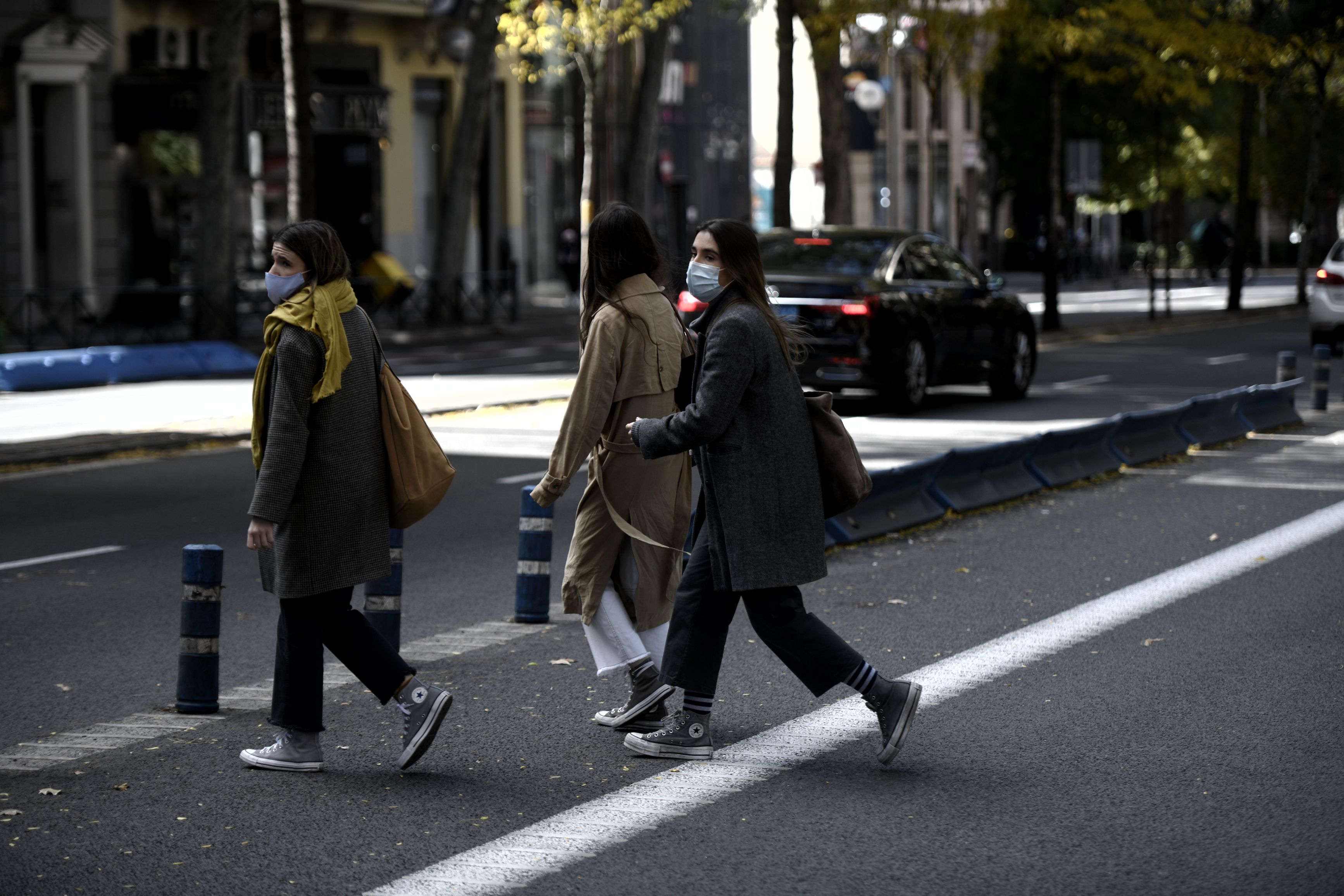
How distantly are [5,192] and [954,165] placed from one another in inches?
1703

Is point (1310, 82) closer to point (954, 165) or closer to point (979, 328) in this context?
point (954, 165)

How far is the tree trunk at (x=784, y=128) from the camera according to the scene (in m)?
26.9

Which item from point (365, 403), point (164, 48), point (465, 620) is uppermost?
point (164, 48)

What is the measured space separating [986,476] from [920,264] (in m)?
6.41

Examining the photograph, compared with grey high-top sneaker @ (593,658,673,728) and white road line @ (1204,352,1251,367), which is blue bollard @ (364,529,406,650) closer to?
grey high-top sneaker @ (593,658,673,728)

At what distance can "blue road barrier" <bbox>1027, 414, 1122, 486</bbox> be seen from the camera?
40.8 feet

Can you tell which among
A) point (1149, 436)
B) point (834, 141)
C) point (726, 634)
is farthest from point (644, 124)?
point (726, 634)

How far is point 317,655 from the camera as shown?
224 inches

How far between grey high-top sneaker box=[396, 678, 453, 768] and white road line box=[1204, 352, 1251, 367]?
1906 cm

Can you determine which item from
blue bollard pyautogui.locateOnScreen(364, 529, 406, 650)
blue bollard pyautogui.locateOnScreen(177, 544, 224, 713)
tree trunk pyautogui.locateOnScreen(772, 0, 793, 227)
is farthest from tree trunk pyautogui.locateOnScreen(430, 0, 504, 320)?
blue bollard pyautogui.locateOnScreen(177, 544, 224, 713)

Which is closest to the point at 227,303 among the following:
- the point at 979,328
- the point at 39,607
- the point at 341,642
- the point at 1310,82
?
the point at 979,328

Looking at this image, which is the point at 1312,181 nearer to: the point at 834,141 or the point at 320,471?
the point at 834,141

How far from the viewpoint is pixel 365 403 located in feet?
18.6

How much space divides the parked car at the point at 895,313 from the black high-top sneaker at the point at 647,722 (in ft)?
29.8
